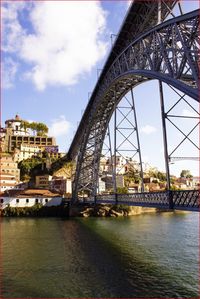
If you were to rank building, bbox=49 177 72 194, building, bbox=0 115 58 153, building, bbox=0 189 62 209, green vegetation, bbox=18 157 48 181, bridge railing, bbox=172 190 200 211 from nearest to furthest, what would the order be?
bridge railing, bbox=172 190 200 211
building, bbox=0 189 62 209
building, bbox=49 177 72 194
green vegetation, bbox=18 157 48 181
building, bbox=0 115 58 153

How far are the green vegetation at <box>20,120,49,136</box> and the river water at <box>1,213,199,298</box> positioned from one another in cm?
8573

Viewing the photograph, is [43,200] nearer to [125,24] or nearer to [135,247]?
[135,247]

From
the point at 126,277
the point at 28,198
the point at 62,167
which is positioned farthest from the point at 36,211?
the point at 126,277

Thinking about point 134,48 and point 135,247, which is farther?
point 135,247

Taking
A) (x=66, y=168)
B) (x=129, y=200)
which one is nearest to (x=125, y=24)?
(x=129, y=200)

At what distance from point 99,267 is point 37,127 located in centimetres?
9846

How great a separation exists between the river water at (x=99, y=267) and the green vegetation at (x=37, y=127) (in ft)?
281

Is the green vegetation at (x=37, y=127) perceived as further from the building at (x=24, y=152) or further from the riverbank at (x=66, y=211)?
the riverbank at (x=66, y=211)

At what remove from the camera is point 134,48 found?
2409 centimetres

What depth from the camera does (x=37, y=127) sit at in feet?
374

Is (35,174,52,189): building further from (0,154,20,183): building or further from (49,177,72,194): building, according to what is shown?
(0,154,20,183): building

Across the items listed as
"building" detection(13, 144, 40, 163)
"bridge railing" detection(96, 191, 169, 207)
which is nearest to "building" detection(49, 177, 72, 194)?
"building" detection(13, 144, 40, 163)

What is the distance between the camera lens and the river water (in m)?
15.3

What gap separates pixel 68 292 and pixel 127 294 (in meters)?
2.88
